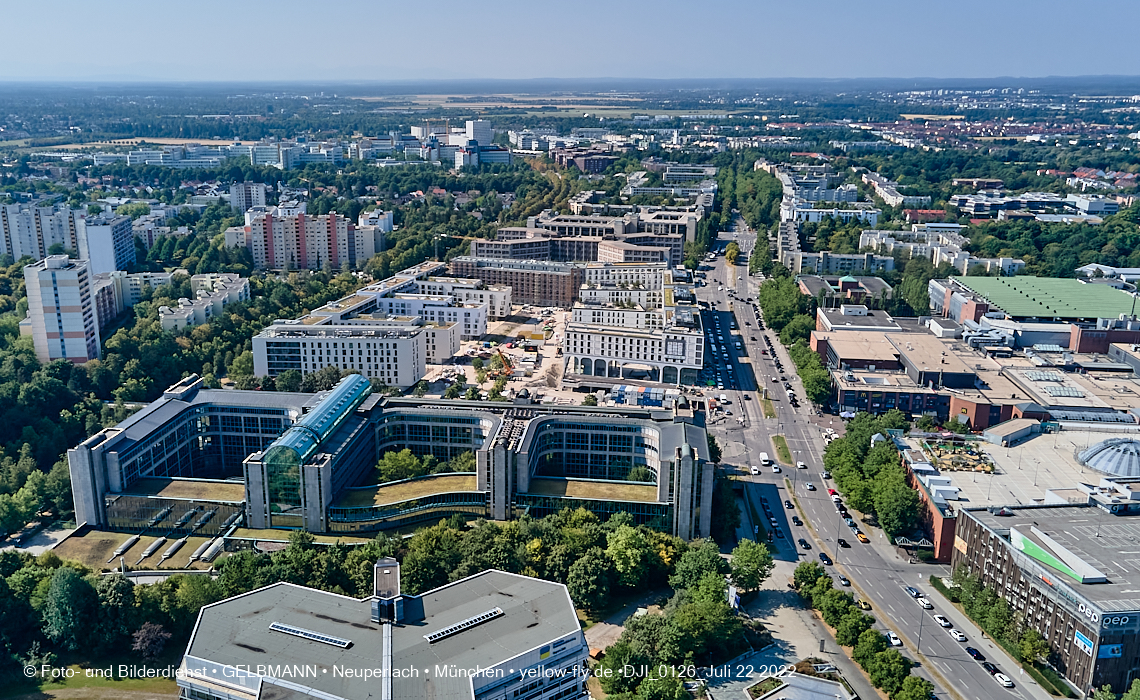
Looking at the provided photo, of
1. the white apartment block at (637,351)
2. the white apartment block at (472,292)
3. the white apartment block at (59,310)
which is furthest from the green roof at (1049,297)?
the white apartment block at (59,310)

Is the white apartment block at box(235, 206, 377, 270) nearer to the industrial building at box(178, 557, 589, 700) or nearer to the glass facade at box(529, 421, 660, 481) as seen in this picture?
the glass facade at box(529, 421, 660, 481)

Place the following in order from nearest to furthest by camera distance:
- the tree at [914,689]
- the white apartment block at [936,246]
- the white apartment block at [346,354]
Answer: the tree at [914,689] → the white apartment block at [346,354] → the white apartment block at [936,246]

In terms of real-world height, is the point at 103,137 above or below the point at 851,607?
above

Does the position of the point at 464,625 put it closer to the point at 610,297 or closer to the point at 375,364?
the point at 375,364

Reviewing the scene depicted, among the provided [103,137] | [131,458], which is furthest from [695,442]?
[103,137]

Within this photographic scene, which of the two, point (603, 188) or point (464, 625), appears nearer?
point (464, 625)

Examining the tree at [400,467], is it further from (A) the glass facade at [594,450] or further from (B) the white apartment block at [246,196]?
(B) the white apartment block at [246,196]
